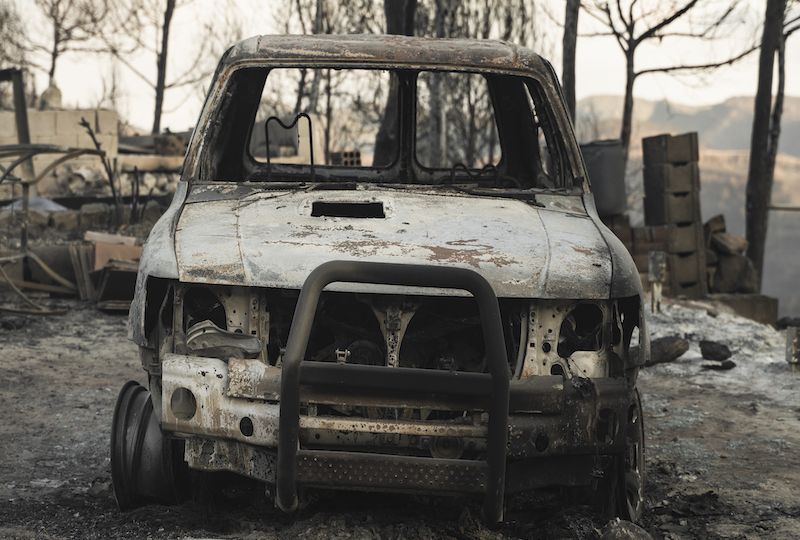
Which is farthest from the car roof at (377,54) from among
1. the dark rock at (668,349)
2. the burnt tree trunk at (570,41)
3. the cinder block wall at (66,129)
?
the cinder block wall at (66,129)

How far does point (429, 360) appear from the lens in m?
4.23

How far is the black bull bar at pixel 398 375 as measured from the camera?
3354 mm

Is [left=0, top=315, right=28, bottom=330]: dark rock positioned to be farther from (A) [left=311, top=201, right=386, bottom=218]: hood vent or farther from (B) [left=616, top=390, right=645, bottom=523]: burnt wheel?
(B) [left=616, top=390, right=645, bottom=523]: burnt wheel

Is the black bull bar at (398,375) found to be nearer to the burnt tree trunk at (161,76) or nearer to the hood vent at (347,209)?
the hood vent at (347,209)

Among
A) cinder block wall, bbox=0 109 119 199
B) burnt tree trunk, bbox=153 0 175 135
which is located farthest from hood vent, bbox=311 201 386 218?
burnt tree trunk, bbox=153 0 175 135

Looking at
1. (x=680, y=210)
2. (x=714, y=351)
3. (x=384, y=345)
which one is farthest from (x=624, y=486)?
(x=680, y=210)

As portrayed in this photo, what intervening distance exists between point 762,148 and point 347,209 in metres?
15.9

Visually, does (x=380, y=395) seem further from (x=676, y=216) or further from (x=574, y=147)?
(x=676, y=216)

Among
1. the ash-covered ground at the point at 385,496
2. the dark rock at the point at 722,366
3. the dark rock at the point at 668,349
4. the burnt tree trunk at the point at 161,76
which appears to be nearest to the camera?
the ash-covered ground at the point at 385,496

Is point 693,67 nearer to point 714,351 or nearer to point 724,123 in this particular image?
point 714,351

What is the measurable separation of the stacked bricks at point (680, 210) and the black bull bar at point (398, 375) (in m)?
11.9

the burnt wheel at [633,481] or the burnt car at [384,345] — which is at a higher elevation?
the burnt car at [384,345]

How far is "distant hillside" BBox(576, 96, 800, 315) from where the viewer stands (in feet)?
305

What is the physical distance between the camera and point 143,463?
4.33 meters
